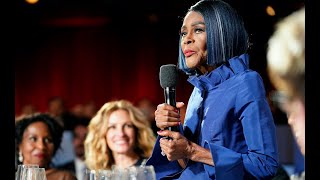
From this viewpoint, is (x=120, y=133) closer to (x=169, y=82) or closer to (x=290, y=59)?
(x=169, y=82)

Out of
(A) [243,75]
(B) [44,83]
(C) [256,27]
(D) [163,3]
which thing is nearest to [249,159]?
(A) [243,75]

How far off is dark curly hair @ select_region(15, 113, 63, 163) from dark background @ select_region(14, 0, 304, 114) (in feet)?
22.1

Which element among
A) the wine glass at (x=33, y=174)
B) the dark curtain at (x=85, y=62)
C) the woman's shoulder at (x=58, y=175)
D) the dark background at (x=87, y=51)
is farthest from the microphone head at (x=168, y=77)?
the dark curtain at (x=85, y=62)

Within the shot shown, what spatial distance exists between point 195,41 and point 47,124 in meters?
2.15

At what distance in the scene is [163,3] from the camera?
9.01 m

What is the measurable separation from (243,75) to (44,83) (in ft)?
38.3

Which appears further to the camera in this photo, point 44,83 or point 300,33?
point 44,83

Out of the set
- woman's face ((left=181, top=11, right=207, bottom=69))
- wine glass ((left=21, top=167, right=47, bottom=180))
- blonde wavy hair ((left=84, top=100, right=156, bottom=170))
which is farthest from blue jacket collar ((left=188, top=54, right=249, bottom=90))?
blonde wavy hair ((left=84, top=100, right=156, bottom=170))

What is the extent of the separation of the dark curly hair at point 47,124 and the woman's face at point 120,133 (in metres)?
0.31

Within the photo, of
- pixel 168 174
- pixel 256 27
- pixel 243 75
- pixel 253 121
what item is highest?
pixel 256 27

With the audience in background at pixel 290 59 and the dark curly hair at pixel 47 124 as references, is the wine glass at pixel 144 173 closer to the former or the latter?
the audience in background at pixel 290 59

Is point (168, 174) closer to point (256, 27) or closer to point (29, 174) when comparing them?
point (29, 174)

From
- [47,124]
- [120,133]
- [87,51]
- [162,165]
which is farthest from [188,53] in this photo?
[87,51]

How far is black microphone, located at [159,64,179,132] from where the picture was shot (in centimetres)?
174
